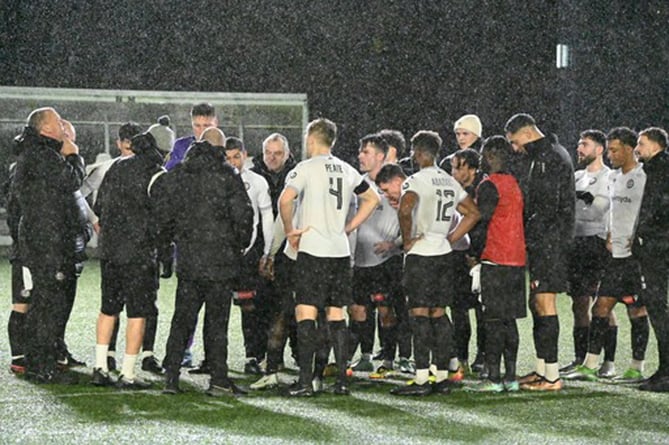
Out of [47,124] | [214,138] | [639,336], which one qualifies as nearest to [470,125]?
[639,336]

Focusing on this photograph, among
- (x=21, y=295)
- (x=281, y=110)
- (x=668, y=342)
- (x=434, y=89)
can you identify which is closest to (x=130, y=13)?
(x=281, y=110)

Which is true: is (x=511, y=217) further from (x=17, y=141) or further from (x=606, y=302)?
(x=17, y=141)

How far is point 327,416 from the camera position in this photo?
7234mm

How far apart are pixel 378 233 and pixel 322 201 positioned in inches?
60.4

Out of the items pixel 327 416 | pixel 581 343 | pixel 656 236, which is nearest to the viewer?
pixel 327 416

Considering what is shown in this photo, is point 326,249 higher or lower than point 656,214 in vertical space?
lower

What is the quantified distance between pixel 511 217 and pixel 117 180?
110 inches

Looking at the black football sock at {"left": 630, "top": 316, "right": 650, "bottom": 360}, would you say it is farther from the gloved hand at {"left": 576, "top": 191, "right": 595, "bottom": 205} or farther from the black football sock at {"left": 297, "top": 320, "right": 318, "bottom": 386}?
the black football sock at {"left": 297, "top": 320, "right": 318, "bottom": 386}

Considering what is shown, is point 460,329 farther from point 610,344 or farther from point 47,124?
point 47,124

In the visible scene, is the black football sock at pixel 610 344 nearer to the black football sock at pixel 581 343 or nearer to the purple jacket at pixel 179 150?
the black football sock at pixel 581 343

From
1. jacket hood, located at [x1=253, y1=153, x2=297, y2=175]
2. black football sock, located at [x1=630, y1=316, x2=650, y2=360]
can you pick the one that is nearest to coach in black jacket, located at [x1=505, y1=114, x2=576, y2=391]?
black football sock, located at [x1=630, y1=316, x2=650, y2=360]

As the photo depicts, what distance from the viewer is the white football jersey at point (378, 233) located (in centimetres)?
941

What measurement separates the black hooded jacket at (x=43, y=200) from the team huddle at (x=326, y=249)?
0.4 inches

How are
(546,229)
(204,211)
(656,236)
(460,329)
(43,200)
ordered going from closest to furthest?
1. (204,211)
2. (43,200)
3. (546,229)
4. (656,236)
5. (460,329)
